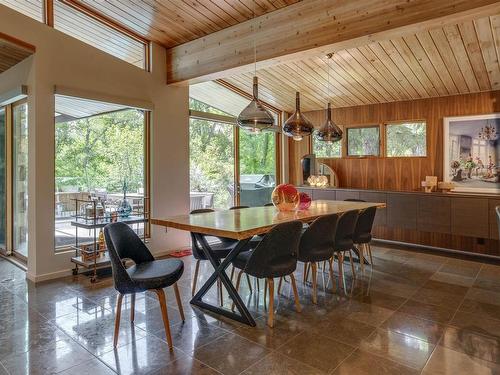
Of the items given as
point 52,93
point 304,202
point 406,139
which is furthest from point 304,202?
point 52,93

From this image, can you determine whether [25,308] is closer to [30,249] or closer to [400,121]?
[30,249]

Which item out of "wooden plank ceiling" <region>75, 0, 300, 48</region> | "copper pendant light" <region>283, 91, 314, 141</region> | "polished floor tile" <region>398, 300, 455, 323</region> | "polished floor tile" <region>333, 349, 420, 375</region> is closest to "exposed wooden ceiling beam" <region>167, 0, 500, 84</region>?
"wooden plank ceiling" <region>75, 0, 300, 48</region>

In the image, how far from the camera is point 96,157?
4.79 metres

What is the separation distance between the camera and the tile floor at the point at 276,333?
7.57ft

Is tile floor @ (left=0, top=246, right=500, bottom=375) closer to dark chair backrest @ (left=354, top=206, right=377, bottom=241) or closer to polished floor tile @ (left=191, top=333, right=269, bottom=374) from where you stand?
polished floor tile @ (left=191, top=333, right=269, bottom=374)

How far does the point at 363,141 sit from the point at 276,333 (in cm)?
472

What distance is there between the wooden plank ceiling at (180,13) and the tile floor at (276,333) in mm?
3210

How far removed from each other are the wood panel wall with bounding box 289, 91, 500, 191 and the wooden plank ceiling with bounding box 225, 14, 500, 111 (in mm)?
146

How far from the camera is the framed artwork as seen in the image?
5.21 meters

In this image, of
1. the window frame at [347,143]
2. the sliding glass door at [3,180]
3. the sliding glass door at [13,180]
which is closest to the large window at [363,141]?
the window frame at [347,143]

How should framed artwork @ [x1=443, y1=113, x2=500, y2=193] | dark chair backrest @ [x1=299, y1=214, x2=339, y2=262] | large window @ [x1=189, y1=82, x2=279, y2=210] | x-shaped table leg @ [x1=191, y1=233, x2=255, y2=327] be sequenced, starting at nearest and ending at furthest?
1. x-shaped table leg @ [x1=191, y1=233, x2=255, y2=327]
2. dark chair backrest @ [x1=299, y1=214, x2=339, y2=262]
3. framed artwork @ [x1=443, y1=113, x2=500, y2=193]
4. large window @ [x1=189, y1=82, x2=279, y2=210]

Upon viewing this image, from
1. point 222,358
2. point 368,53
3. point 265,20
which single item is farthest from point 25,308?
point 368,53

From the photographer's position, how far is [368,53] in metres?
4.71

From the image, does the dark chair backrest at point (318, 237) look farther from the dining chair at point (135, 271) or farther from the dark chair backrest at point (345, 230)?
the dining chair at point (135, 271)
